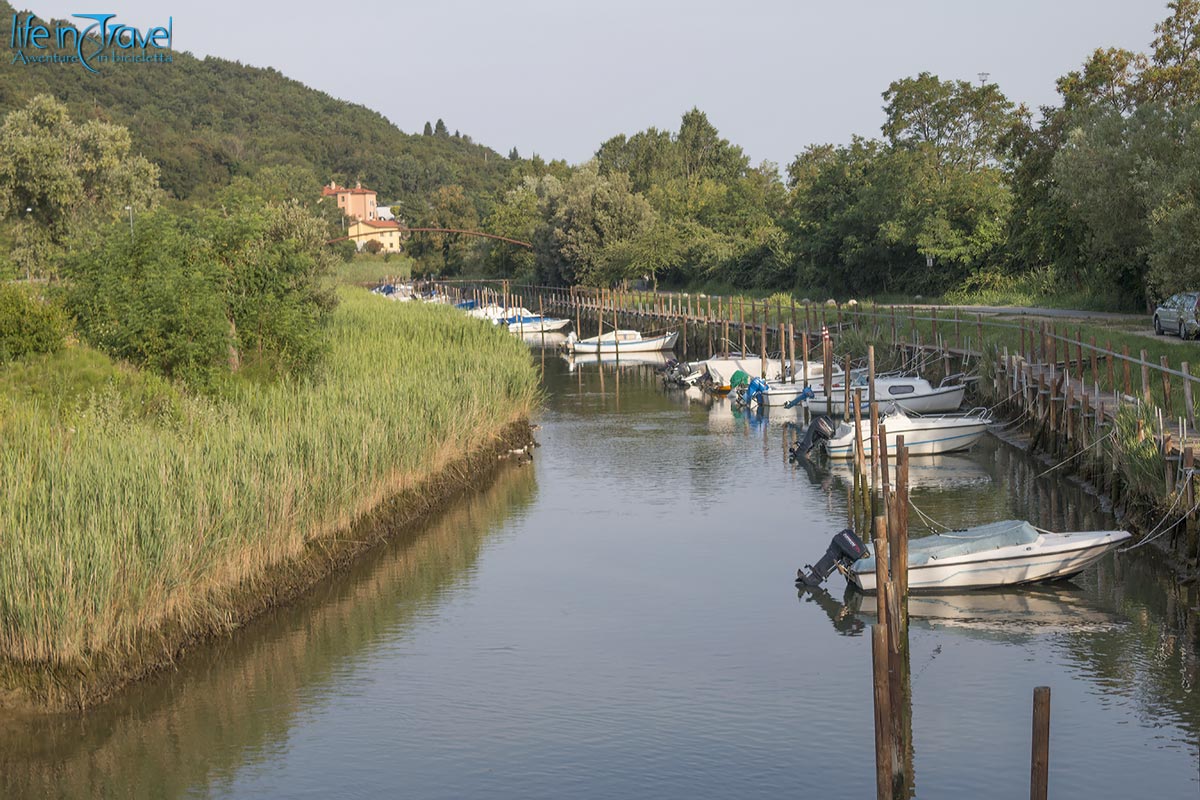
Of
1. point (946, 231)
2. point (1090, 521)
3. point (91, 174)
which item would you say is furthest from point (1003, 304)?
point (91, 174)

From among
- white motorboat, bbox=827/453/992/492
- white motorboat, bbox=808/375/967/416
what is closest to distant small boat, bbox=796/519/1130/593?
white motorboat, bbox=827/453/992/492

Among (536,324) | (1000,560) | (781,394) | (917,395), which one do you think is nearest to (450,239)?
(536,324)

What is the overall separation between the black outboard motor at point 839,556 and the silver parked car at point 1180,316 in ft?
62.3

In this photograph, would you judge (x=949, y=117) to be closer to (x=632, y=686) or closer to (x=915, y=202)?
(x=915, y=202)

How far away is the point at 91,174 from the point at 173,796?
67003 millimetres

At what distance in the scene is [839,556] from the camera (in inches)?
918

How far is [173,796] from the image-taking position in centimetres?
1570

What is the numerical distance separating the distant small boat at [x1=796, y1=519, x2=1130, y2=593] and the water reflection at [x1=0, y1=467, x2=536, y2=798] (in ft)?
24.4

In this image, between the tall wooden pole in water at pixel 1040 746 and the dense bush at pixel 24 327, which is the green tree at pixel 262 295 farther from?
the tall wooden pole in water at pixel 1040 746

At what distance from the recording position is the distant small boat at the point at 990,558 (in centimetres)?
2256

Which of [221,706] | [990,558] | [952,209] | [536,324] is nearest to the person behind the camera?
[221,706]

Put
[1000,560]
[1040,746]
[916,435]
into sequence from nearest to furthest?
1. [1040,746]
2. [1000,560]
3. [916,435]

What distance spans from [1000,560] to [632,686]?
291 inches

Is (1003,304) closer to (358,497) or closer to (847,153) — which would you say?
(847,153)
